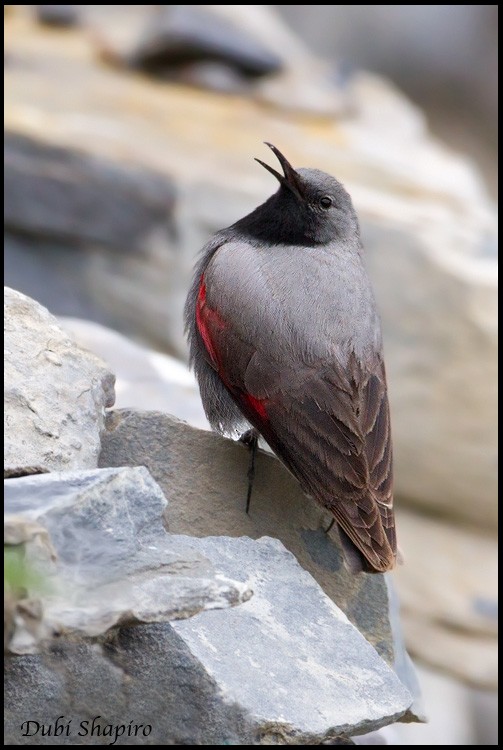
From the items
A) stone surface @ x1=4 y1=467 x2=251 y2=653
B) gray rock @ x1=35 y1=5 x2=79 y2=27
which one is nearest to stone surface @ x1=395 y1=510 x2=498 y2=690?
stone surface @ x1=4 y1=467 x2=251 y2=653

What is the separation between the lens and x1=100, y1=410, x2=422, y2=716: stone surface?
3.33m

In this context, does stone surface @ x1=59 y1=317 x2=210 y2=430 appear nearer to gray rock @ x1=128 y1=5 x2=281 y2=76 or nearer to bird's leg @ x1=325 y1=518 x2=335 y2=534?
bird's leg @ x1=325 y1=518 x2=335 y2=534

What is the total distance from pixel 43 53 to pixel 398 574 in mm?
6024

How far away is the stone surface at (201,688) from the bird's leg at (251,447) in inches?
28.1

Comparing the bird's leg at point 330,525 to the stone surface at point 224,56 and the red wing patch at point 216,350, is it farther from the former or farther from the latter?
the stone surface at point 224,56

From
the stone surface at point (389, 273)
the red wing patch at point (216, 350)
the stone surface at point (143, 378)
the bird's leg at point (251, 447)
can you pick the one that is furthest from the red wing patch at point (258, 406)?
the stone surface at point (389, 273)

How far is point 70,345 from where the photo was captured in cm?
320

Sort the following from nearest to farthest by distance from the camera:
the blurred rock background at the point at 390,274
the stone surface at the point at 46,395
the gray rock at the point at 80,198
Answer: the stone surface at the point at 46,395
the blurred rock background at the point at 390,274
the gray rock at the point at 80,198

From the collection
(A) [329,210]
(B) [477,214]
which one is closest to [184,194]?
(B) [477,214]

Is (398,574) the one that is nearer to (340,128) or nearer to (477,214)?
(477,214)

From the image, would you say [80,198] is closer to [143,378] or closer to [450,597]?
[143,378]

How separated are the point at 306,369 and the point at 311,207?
86 centimetres

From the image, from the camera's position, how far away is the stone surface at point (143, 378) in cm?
451

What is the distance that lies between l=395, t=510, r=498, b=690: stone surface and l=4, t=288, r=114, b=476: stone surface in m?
4.83
